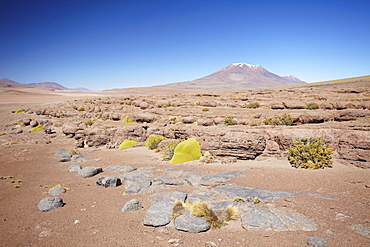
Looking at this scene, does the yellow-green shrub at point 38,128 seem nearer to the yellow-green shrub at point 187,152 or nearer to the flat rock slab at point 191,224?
the yellow-green shrub at point 187,152

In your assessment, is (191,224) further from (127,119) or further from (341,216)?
(127,119)

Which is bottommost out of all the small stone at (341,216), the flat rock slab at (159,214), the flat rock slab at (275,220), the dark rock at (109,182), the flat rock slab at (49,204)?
the dark rock at (109,182)

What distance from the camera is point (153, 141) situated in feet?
40.2

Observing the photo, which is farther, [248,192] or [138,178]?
[138,178]

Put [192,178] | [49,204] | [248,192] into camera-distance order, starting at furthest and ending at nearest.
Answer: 1. [192,178]
2. [248,192]
3. [49,204]

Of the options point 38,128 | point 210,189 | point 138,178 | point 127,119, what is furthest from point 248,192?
point 38,128

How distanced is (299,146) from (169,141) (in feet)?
22.6

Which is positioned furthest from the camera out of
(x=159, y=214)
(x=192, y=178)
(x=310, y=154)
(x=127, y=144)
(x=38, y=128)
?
(x=38, y=128)

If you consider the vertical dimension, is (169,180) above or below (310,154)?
below

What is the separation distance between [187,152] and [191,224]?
18.2ft

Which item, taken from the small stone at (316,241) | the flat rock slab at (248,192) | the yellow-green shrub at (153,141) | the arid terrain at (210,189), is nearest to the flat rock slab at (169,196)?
the arid terrain at (210,189)

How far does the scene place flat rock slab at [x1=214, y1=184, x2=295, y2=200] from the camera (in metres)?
5.27

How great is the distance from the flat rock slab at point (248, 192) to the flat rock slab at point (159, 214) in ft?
5.53

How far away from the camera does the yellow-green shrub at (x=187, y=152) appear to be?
9.47m
